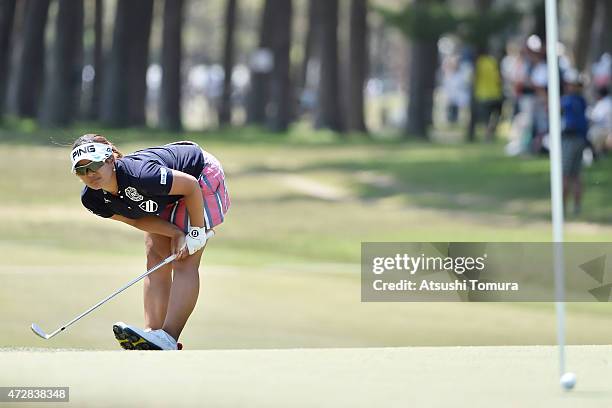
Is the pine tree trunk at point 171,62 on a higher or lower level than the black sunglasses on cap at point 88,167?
lower

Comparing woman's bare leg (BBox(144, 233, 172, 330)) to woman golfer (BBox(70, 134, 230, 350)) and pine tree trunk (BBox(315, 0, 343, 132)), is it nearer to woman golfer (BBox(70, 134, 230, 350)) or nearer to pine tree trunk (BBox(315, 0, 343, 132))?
woman golfer (BBox(70, 134, 230, 350))

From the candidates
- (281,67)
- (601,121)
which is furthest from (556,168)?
(281,67)

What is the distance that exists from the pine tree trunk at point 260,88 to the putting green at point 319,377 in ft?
128

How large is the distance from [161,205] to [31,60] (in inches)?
1446

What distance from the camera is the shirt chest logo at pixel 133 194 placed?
8.65 meters

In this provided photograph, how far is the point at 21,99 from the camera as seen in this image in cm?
4569

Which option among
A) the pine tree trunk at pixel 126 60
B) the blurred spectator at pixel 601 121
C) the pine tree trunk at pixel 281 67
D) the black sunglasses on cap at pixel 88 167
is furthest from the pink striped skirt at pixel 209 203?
the pine tree trunk at pixel 281 67

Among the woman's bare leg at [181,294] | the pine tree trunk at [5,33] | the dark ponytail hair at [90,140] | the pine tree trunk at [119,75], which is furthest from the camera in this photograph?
the pine tree trunk at [5,33]

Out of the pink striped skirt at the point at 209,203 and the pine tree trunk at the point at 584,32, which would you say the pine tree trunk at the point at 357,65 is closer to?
the pine tree trunk at the point at 584,32

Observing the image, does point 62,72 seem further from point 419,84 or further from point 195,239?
point 195,239

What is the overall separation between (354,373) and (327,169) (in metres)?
21.7

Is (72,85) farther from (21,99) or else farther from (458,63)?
(458,63)

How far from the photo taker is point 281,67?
143 feet

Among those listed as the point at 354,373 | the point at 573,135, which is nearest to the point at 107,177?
the point at 354,373
